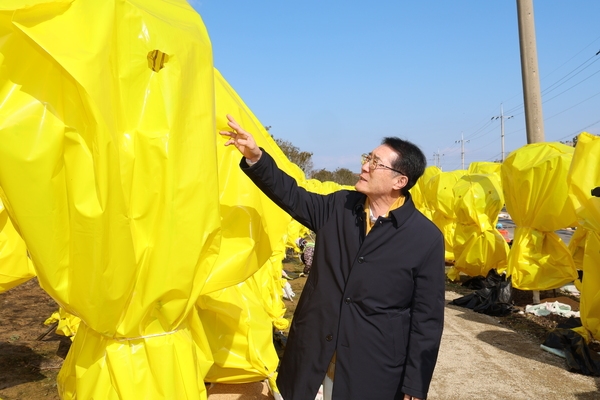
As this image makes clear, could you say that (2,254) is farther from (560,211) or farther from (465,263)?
(465,263)

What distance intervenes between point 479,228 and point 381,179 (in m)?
8.64

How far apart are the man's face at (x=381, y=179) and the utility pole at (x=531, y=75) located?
28.7 ft

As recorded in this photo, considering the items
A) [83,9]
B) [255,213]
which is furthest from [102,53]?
[255,213]

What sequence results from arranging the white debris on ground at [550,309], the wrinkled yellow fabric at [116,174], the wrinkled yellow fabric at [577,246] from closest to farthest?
the wrinkled yellow fabric at [116,174]
the white debris on ground at [550,309]
the wrinkled yellow fabric at [577,246]

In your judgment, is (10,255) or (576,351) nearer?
(10,255)

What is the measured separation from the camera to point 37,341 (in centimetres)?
540

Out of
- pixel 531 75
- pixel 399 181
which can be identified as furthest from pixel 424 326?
pixel 531 75

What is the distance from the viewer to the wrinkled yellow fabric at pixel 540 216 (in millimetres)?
7527

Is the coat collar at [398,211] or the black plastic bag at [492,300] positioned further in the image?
the black plastic bag at [492,300]

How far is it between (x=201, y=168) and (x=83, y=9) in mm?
589

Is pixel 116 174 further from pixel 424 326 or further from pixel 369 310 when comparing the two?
pixel 424 326

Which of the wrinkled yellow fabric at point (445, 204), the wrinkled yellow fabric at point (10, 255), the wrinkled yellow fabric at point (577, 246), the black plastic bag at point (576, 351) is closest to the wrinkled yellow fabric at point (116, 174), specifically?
the wrinkled yellow fabric at point (10, 255)

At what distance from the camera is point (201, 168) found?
71.1 inches

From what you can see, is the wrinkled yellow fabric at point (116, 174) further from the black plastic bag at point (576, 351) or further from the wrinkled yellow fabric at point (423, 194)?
A: the wrinkled yellow fabric at point (423, 194)
